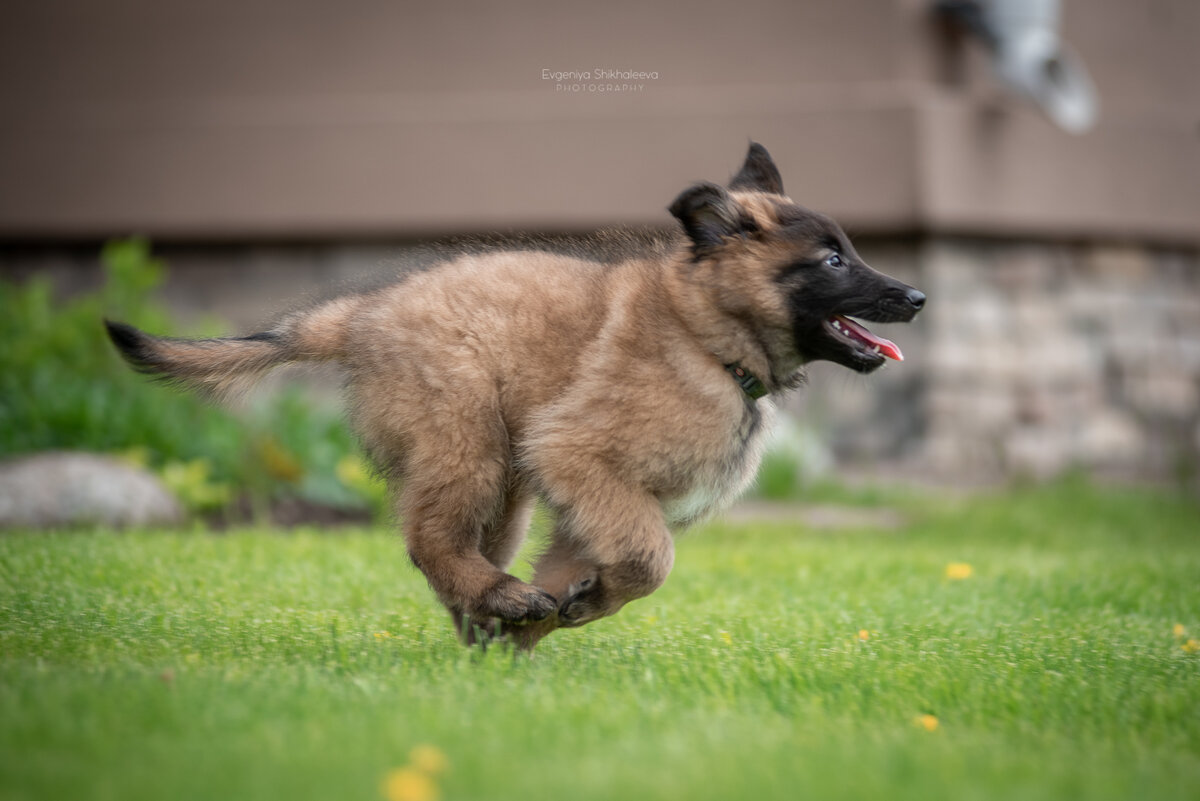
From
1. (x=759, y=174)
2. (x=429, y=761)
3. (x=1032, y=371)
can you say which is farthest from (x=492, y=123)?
(x=429, y=761)

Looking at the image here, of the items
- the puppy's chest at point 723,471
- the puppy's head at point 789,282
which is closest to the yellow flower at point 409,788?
the puppy's chest at point 723,471

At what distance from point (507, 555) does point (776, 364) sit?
123cm

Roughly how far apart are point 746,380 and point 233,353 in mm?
1794

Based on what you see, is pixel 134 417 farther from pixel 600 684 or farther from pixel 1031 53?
pixel 1031 53

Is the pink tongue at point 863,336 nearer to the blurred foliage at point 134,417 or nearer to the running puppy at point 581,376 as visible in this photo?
the running puppy at point 581,376

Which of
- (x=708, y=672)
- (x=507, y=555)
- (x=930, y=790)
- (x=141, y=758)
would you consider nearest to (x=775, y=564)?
(x=507, y=555)

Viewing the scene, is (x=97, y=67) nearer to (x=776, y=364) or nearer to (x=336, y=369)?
(x=336, y=369)

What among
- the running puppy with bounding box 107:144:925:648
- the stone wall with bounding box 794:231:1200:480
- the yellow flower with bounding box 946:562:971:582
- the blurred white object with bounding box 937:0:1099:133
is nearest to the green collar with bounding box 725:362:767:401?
the running puppy with bounding box 107:144:925:648

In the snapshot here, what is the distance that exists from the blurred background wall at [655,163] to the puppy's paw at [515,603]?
6.25m

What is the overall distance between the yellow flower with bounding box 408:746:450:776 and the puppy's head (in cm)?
196

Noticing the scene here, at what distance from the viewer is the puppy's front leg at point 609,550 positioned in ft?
13.3

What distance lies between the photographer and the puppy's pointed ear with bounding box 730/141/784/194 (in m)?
4.86

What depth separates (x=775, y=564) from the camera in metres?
6.72

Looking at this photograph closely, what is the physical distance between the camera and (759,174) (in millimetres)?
4883
